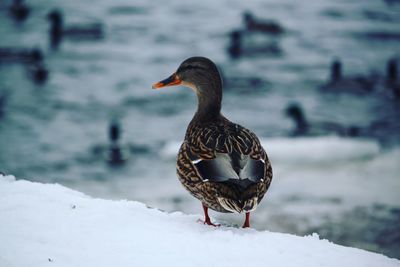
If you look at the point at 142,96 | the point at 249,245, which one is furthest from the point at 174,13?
the point at 249,245

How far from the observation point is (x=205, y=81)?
5723 millimetres

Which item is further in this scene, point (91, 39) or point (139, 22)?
point (139, 22)

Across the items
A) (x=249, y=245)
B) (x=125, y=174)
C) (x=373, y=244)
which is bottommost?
(x=125, y=174)

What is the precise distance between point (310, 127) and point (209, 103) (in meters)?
12.2

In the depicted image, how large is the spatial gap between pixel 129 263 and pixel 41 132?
13.8 m

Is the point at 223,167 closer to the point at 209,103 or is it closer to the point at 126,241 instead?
the point at 126,241

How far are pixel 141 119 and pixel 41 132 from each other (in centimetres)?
287

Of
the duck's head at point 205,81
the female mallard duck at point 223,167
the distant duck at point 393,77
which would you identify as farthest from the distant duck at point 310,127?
the female mallard duck at point 223,167

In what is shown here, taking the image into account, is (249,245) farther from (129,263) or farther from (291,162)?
(291,162)

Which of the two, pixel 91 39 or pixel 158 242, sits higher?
pixel 158 242

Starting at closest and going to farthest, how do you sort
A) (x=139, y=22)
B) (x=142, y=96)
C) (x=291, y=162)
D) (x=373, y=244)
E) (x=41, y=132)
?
(x=373, y=244)
(x=291, y=162)
(x=41, y=132)
(x=142, y=96)
(x=139, y=22)

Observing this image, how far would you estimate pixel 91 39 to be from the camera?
25.8 meters

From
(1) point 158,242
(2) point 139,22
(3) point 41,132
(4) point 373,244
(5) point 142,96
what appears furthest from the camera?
(2) point 139,22

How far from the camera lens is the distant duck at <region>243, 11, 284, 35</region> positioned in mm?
26875
